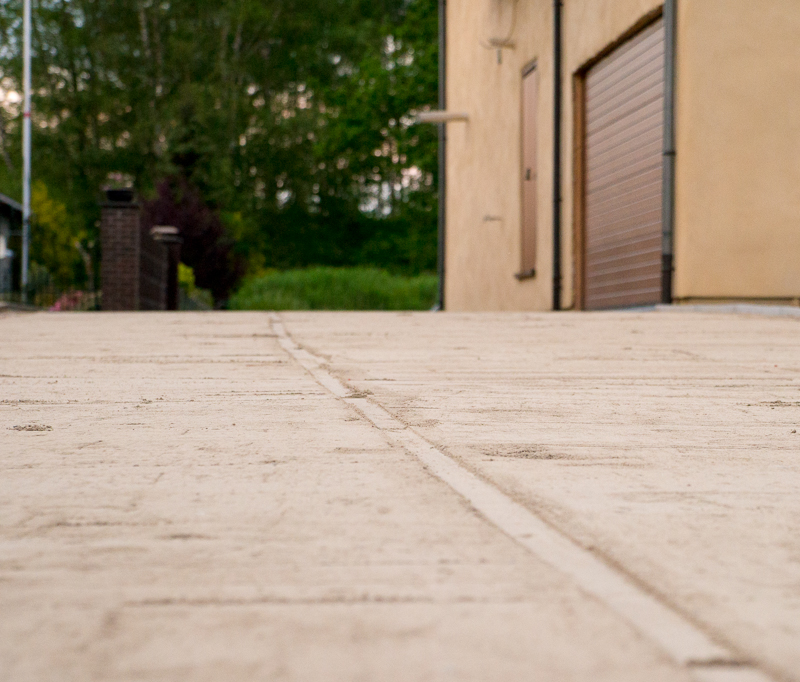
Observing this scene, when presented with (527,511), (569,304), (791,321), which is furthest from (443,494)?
(569,304)

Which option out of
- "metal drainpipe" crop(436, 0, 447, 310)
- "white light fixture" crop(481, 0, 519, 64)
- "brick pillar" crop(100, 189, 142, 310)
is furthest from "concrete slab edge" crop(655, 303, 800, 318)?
"metal drainpipe" crop(436, 0, 447, 310)

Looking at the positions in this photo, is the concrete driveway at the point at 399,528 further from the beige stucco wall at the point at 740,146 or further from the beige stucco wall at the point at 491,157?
the beige stucco wall at the point at 491,157

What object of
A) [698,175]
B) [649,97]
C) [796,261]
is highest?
[649,97]

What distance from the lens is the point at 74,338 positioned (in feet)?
22.9

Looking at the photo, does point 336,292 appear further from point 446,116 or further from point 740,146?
point 740,146

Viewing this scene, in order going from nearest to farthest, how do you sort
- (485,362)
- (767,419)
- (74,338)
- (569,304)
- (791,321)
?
(767,419) < (485,362) < (74,338) < (791,321) < (569,304)

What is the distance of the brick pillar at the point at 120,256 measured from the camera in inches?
625

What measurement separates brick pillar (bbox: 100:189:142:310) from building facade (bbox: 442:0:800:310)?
541cm

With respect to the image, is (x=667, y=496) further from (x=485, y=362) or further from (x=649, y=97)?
(x=649, y=97)

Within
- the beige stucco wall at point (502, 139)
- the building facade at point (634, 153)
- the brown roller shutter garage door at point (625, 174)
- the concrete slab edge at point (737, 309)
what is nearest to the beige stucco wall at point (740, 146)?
the building facade at point (634, 153)

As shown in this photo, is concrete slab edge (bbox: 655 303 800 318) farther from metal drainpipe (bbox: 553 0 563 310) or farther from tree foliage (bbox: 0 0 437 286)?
tree foliage (bbox: 0 0 437 286)

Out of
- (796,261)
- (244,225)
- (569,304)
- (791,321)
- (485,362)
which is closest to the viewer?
(485,362)

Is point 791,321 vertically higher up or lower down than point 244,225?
lower down

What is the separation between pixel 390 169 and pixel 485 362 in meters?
35.4
